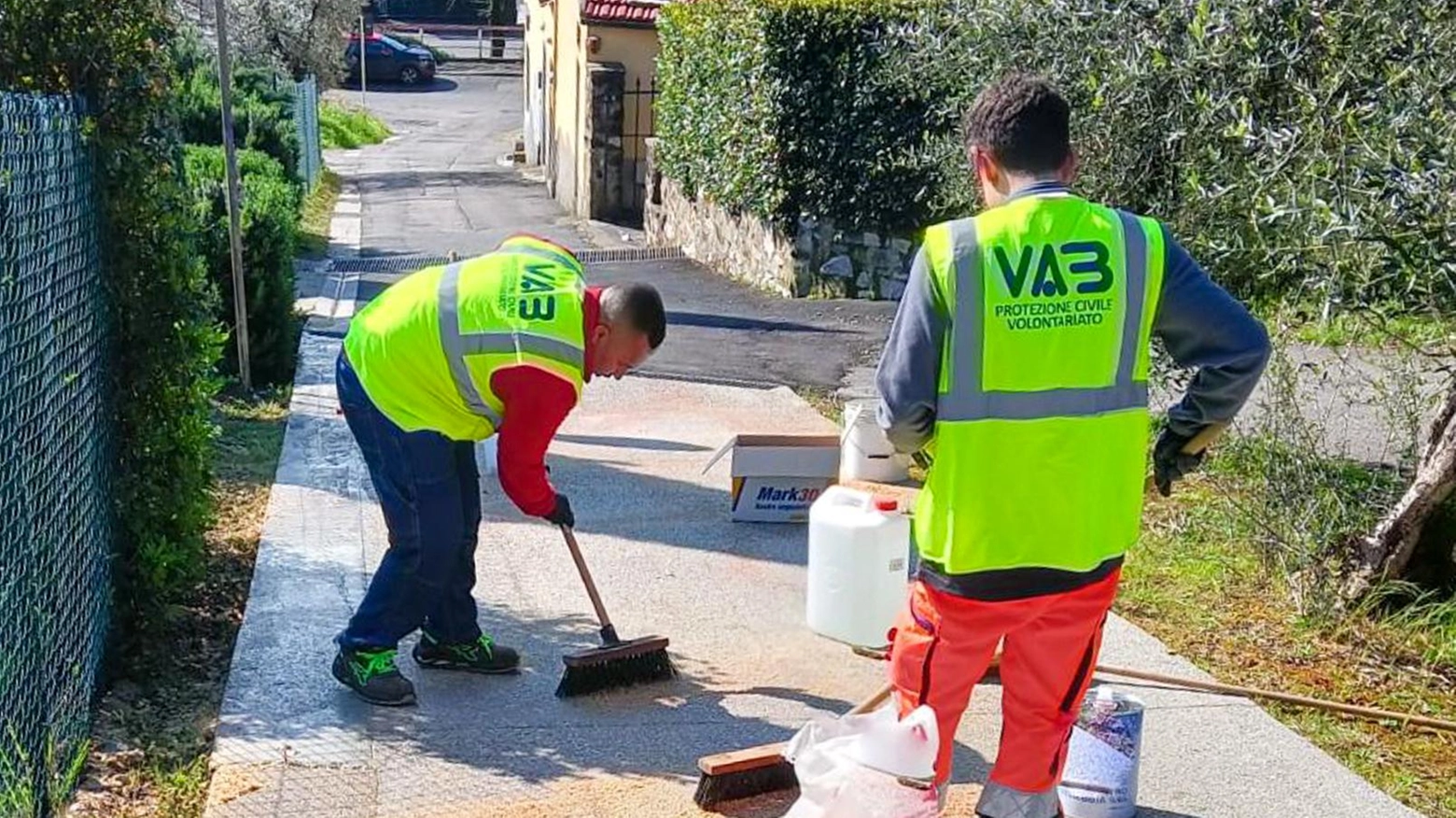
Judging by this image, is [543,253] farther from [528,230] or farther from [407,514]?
[528,230]

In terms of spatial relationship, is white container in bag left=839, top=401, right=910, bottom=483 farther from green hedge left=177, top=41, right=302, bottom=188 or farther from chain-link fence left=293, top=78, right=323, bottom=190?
chain-link fence left=293, top=78, right=323, bottom=190

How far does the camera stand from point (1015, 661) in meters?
3.31

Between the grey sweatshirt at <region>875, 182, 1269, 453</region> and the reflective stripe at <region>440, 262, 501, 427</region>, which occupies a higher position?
the grey sweatshirt at <region>875, 182, 1269, 453</region>

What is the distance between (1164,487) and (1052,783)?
76 cm

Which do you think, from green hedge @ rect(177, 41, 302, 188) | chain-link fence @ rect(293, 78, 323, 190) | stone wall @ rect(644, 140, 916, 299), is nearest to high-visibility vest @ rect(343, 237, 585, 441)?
stone wall @ rect(644, 140, 916, 299)

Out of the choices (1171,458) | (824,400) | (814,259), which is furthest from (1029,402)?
(814,259)

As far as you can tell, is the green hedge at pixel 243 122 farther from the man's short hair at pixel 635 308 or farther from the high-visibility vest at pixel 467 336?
the man's short hair at pixel 635 308

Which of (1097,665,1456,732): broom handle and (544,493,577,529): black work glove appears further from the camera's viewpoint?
(1097,665,1456,732): broom handle

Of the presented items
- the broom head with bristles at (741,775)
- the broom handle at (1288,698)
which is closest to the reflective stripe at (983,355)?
the broom head with bristles at (741,775)

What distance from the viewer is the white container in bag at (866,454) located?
7156mm

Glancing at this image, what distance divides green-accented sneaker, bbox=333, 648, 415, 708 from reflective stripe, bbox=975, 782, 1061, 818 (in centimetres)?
201

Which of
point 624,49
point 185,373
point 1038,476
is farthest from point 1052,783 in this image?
point 624,49

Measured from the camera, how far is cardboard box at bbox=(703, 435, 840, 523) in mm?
6645

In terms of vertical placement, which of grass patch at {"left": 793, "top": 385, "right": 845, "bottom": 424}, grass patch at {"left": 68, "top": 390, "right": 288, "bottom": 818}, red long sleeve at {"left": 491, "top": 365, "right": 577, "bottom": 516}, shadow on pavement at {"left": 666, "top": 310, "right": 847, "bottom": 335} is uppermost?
red long sleeve at {"left": 491, "top": 365, "right": 577, "bottom": 516}
